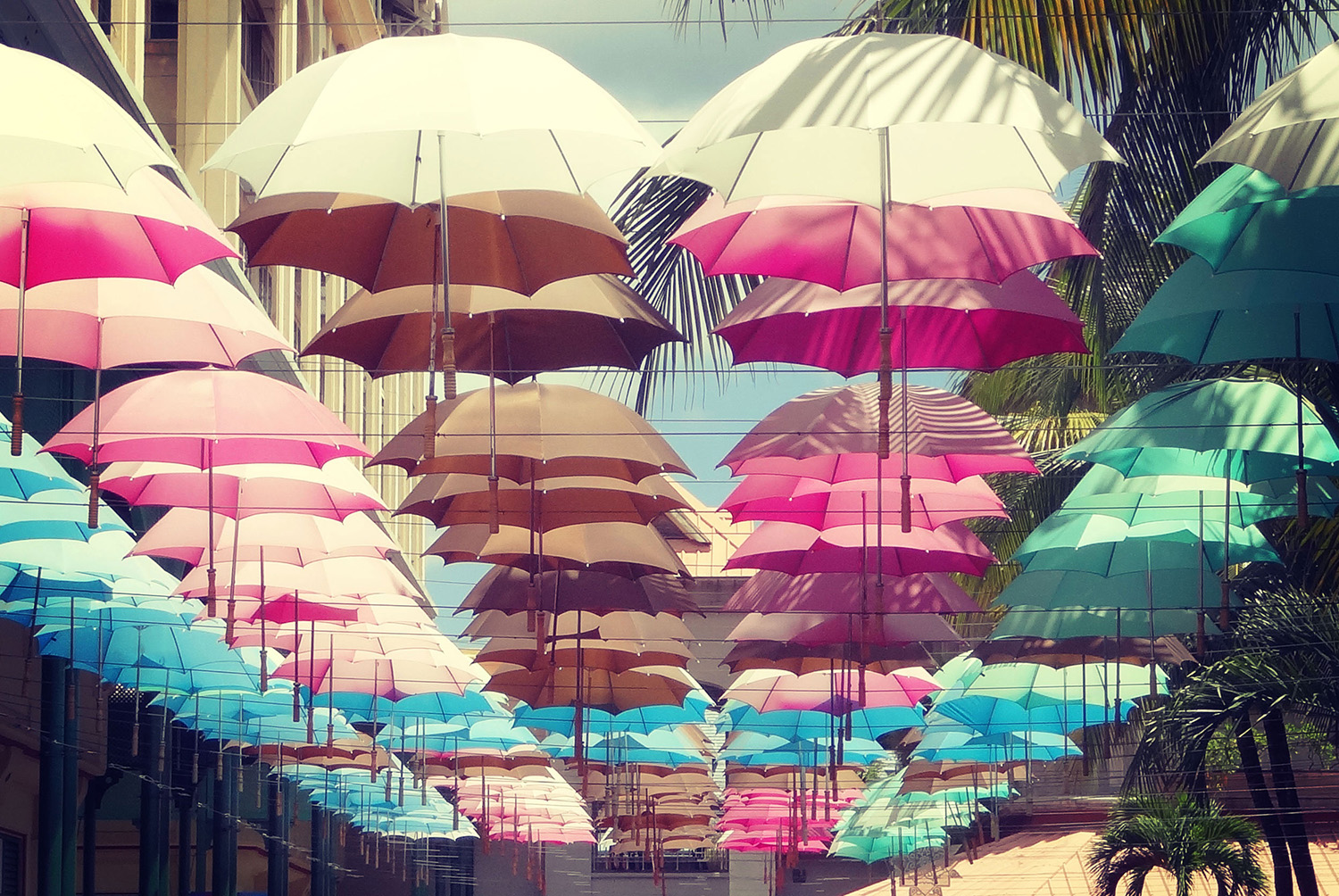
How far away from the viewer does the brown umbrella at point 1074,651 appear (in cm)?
1431

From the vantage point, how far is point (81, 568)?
12.2m

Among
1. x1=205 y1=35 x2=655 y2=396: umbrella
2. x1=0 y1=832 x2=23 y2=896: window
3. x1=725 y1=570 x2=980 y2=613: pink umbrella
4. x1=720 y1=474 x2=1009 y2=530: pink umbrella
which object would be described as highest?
x1=205 y1=35 x2=655 y2=396: umbrella

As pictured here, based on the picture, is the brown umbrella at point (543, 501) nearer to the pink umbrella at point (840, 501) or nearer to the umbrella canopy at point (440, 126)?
the pink umbrella at point (840, 501)

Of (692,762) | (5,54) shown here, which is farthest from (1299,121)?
(692,762)

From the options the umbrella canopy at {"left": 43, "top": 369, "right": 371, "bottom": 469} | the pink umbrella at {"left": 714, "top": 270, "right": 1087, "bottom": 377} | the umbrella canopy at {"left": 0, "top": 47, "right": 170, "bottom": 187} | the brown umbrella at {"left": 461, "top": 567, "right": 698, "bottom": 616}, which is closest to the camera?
the umbrella canopy at {"left": 0, "top": 47, "right": 170, "bottom": 187}

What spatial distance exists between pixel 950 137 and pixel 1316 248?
1903mm

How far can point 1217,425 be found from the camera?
30.6 feet

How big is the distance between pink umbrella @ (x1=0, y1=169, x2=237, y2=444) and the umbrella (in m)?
0.42

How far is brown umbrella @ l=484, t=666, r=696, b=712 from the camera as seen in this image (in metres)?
16.5

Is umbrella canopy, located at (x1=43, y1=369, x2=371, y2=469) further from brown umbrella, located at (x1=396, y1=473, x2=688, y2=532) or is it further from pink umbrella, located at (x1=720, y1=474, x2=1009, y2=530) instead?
pink umbrella, located at (x1=720, y1=474, x2=1009, y2=530)

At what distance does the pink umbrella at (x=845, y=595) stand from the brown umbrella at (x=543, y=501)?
1525 millimetres

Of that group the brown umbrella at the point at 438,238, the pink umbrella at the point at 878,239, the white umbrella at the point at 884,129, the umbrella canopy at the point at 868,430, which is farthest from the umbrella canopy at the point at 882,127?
the umbrella canopy at the point at 868,430

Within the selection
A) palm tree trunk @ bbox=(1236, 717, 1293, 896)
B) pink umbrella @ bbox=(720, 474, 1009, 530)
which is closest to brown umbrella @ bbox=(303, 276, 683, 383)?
pink umbrella @ bbox=(720, 474, 1009, 530)

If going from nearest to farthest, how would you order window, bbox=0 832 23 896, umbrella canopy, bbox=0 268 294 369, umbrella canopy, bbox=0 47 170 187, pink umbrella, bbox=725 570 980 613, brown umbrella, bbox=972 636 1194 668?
umbrella canopy, bbox=0 47 170 187, umbrella canopy, bbox=0 268 294 369, pink umbrella, bbox=725 570 980 613, brown umbrella, bbox=972 636 1194 668, window, bbox=0 832 23 896
